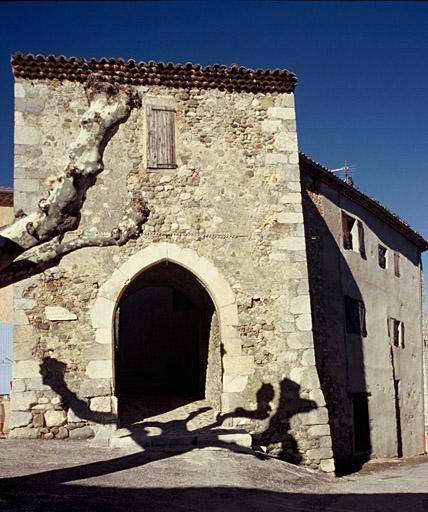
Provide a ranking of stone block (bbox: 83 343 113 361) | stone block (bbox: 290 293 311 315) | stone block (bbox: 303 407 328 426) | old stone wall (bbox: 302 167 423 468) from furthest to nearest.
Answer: old stone wall (bbox: 302 167 423 468), stone block (bbox: 290 293 311 315), stone block (bbox: 303 407 328 426), stone block (bbox: 83 343 113 361)

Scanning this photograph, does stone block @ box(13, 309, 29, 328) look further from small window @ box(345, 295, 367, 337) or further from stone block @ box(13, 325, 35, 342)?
small window @ box(345, 295, 367, 337)

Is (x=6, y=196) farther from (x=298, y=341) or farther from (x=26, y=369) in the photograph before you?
(x=298, y=341)

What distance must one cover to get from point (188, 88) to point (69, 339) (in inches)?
205

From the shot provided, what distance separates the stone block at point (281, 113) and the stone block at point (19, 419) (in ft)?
23.1

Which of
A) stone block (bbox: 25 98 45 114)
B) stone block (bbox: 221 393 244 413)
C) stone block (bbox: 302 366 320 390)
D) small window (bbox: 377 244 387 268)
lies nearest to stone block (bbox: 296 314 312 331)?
stone block (bbox: 302 366 320 390)

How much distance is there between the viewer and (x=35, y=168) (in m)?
11.4

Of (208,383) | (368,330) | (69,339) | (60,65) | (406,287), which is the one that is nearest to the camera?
(69,339)

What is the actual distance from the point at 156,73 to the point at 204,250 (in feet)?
11.5

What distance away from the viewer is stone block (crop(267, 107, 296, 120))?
12.5 m

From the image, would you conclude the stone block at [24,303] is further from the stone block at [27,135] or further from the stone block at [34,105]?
the stone block at [34,105]

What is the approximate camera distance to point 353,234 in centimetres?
1767

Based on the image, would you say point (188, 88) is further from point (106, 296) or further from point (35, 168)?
point (106, 296)

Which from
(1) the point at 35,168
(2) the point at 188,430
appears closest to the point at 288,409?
(2) the point at 188,430

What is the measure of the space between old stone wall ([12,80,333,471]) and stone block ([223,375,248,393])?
18mm
